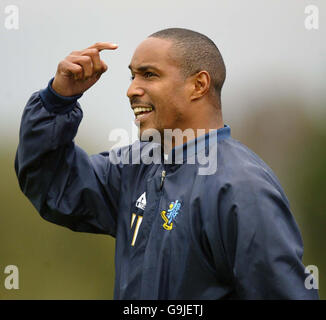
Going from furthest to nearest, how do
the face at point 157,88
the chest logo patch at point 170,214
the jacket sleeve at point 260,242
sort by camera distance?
the face at point 157,88 < the chest logo patch at point 170,214 < the jacket sleeve at point 260,242

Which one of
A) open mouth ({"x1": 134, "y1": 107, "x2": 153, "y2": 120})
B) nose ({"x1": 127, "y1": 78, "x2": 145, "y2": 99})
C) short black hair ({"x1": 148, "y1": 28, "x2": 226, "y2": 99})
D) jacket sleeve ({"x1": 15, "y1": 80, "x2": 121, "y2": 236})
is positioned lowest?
jacket sleeve ({"x1": 15, "y1": 80, "x2": 121, "y2": 236})

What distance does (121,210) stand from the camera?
6.34 ft

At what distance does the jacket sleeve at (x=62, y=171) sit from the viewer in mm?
1834

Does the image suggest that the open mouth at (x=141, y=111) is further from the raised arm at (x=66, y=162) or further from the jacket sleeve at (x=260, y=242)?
the jacket sleeve at (x=260, y=242)

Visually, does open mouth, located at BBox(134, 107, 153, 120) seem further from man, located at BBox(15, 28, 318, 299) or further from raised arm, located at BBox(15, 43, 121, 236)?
raised arm, located at BBox(15, 43, 121, 236)

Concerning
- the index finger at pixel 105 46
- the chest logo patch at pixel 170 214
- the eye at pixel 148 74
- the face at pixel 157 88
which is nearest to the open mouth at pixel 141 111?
the face at pixel 157 88

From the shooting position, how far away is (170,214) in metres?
1.67

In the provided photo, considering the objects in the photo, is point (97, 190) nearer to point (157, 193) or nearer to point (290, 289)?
point (157, 193)

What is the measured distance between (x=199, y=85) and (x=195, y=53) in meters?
0.11

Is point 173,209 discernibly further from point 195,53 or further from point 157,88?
point 195,53

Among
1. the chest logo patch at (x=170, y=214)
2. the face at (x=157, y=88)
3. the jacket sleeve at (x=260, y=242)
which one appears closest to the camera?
the jacket sleeve at (x=260, y=242)

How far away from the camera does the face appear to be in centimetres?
177

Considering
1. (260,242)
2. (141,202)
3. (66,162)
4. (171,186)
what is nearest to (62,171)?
(66,162)

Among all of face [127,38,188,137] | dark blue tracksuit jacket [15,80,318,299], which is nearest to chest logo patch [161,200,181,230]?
dark blue tracksuit jacket [15,80,318,299]
